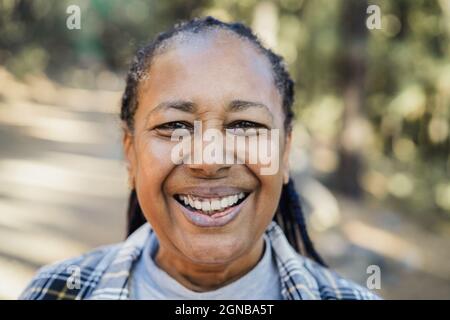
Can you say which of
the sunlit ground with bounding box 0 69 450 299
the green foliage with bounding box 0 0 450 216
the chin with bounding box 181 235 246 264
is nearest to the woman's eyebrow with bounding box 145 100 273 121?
the chin with bounding box 181 235 246 264

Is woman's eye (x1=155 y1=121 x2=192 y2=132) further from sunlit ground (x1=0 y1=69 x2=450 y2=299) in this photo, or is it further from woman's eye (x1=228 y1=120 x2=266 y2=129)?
sunlit ground (x1=0 y1=69 x2=450 y2=299)

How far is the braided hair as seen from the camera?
160cm

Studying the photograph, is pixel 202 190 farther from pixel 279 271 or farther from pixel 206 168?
pixel 279 271

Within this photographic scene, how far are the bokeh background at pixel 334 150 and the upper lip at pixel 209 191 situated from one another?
3.45 metres

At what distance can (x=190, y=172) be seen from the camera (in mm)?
1451

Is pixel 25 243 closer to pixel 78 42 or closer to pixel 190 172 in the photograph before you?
pixel 190 172

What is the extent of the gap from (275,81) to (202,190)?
411mm

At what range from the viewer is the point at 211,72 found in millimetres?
1462

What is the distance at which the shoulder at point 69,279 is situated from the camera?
166 cm

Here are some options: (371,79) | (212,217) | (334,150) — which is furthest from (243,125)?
(371,79)

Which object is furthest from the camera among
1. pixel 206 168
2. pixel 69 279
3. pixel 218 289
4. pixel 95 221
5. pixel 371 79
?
pixel 371 79

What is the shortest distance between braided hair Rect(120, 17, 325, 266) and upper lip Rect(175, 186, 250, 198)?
332mm

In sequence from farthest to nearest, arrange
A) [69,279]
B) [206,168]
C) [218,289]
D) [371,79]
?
1. [371,79]
2. [69,279]
3. [218,289]
4. [206,168]
